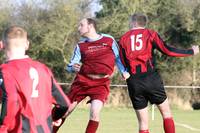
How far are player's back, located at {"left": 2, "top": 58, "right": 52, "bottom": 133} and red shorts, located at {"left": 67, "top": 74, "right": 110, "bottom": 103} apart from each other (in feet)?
13.2

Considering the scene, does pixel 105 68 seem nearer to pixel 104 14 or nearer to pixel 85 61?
pixel 85 61

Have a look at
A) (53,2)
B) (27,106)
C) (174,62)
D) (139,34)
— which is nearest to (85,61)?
(139,34)

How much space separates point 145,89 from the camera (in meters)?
8.17

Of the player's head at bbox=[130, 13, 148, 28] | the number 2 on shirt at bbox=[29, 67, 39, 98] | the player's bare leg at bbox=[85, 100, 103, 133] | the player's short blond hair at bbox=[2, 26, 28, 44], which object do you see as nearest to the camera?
the player's short blond hair at bbox=[2, 26, 28, 44]

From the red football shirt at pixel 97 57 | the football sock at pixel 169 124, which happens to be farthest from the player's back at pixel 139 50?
the football sock at pixel 169 124

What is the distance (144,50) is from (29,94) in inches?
159

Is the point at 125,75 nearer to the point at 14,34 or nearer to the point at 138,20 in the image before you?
the point at 138,20

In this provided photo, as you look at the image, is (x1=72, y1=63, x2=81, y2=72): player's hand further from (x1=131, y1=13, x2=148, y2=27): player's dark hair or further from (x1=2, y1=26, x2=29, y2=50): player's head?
(x1=2, y1=26, x2=29, y2=50): player's head

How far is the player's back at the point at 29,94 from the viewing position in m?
4.30

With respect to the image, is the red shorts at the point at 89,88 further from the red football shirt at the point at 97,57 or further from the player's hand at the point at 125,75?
the player's hand at the point at 125,75

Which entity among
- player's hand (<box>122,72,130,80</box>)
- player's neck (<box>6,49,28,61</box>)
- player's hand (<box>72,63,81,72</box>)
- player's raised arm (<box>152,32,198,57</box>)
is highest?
player's neck (<box>6,49,28,61</box>)

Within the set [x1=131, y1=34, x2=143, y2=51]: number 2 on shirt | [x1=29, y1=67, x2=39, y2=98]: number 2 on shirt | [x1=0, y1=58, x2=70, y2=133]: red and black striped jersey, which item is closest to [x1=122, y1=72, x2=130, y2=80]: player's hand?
[x1=131, y1=34, x2=143, y2=51]: number 2 on shirt

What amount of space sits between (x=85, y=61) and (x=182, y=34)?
68.2ft

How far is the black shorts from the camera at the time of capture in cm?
817
